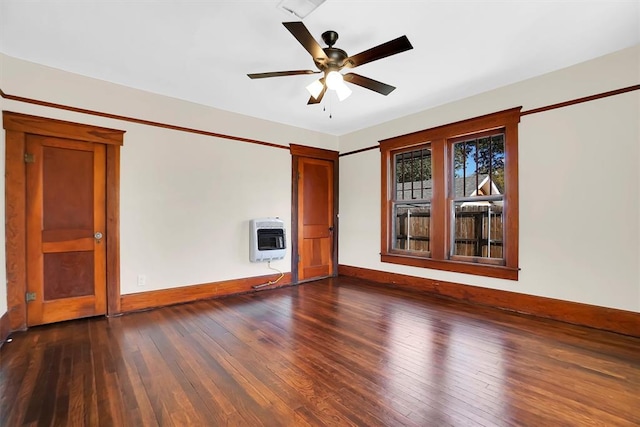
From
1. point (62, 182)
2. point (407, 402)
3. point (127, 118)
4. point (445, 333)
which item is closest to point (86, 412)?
point (407, 402)

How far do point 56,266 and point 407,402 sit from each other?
3.66m

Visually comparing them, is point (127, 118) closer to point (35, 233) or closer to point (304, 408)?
point (35, 233)

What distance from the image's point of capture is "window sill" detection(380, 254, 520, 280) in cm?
350

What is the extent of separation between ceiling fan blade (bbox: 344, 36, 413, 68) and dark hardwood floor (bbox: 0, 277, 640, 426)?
7.82ft

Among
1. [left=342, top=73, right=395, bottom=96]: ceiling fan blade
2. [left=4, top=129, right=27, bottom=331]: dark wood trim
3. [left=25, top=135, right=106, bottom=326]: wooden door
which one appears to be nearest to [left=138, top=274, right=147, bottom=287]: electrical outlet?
[left=25, top=135, right=106, bottom=326]: wooden door

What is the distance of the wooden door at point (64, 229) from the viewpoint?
296cm

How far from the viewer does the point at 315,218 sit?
5.32 meters

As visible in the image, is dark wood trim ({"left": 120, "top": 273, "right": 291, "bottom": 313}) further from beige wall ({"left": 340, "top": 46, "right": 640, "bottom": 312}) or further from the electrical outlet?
beige wall ({"left": 340, "top": 46, "right": 640, "bottom": 312})

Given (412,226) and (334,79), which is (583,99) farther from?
(334,79)

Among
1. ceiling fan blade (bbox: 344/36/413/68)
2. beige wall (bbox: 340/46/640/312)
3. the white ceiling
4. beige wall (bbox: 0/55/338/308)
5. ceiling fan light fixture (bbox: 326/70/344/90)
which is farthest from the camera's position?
beige wall (bbox: 0/55/338/308)

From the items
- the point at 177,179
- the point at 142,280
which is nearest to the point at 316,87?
the point at 177,179

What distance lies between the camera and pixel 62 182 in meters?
3.11

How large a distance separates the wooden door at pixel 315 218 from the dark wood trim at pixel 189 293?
0.68 metres

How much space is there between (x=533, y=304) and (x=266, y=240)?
3560 millimetres
